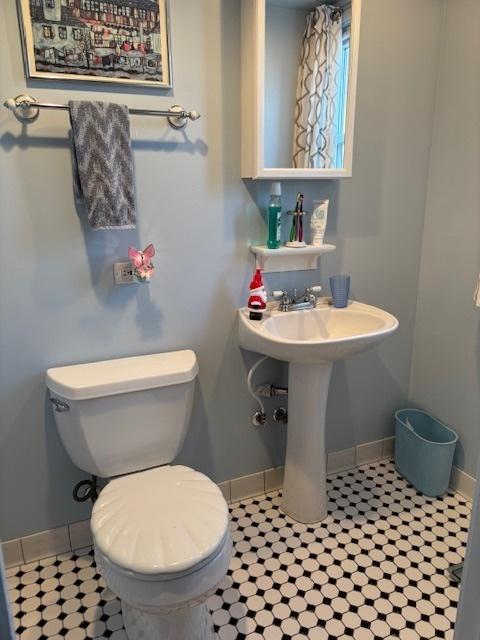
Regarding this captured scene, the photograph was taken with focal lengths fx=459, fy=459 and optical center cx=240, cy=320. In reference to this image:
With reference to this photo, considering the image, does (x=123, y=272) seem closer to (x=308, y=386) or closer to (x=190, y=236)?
(x=190, y=236)

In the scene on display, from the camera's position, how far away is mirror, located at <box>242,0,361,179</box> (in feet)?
5.11

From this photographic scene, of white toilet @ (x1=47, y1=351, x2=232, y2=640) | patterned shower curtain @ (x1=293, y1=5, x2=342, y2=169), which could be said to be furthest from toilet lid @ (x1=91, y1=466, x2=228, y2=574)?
patterned shower curtain @ (x1=293, y1=5, x2=342, y2=169)

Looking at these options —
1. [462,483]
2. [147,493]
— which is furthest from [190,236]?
[462,483]

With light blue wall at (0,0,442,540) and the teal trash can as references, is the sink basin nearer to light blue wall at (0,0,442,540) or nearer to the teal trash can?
light blue wall at (0,0,442,540)

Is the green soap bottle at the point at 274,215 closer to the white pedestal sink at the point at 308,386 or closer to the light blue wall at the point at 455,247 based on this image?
the white pedestal sink at the point at 308,386

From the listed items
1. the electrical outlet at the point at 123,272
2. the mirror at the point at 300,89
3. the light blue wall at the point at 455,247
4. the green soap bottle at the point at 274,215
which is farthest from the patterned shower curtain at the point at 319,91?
the electrical outlet at the point at 123,272

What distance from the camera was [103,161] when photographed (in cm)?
138

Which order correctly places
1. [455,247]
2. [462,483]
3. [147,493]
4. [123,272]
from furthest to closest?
1. [462,483]
2. [455,247]
3. [123,272]
4. [147,493]

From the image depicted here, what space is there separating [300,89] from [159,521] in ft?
4.93

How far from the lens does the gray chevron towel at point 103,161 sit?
1.35 m

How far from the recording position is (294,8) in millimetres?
1592

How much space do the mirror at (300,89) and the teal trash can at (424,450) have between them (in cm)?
121

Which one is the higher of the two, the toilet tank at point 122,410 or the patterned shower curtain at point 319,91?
the patterned shower curtain at point 319,91

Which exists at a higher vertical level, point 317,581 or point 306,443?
point 306,443
